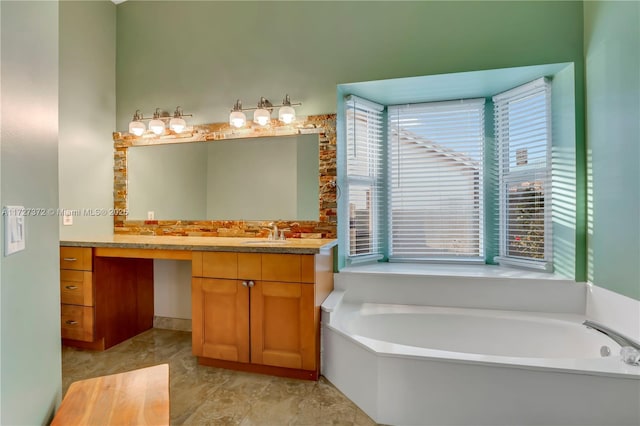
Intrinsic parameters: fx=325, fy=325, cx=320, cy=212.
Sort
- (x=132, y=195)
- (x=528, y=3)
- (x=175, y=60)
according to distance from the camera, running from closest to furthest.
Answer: (x=528, y=3) < (x=175, y=60) < (x=132, y=195)

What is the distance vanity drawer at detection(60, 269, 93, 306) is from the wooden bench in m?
1.76

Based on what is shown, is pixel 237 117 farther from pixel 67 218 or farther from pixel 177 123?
pixel 67 218

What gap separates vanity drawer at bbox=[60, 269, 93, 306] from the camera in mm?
2504

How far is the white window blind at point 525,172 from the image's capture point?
98.0 inches

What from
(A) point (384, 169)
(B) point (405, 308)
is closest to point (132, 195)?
(A) point (384, 169)

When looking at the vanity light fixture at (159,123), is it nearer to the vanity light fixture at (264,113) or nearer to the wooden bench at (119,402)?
the vanity light fixture at (264,113)

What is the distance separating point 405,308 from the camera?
2.46 m

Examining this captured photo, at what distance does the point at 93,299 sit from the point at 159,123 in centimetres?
160

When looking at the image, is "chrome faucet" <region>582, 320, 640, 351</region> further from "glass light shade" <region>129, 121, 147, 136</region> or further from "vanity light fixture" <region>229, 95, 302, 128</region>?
"glass light shade" <region>129, 121, 147, 136</region>

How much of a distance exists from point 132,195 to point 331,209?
205cm

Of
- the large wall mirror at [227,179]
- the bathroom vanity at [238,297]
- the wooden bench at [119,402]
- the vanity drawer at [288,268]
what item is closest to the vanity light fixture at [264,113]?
the large wall mirror at [227,179]

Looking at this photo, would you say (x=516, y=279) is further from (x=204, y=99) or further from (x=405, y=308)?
(x=204, y=99)

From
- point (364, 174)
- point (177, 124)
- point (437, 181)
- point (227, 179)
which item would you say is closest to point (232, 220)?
point (227, 179)

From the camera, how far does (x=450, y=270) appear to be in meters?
2.66
